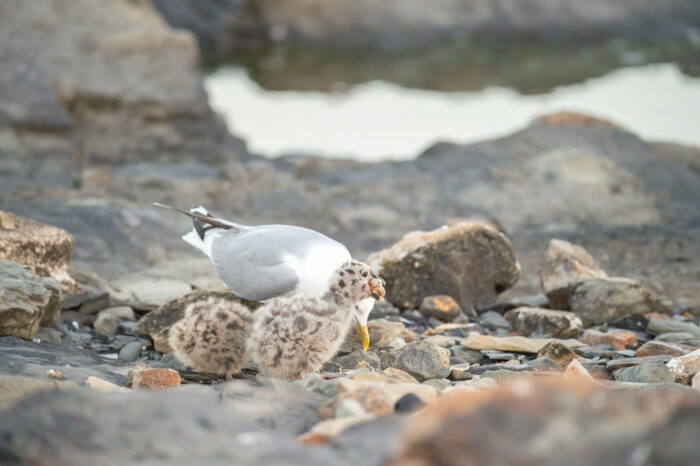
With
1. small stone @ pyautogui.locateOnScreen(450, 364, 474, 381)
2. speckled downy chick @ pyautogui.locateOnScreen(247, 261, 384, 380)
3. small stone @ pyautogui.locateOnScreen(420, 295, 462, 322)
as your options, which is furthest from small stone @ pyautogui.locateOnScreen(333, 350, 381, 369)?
small stone @ pyautogui.locateOnScreen(420, 295, 462, 322)

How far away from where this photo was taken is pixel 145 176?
Answer: 8.34m

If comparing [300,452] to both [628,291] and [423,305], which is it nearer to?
[423,305]

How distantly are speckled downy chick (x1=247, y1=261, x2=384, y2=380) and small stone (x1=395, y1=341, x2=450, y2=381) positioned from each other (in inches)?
13.5

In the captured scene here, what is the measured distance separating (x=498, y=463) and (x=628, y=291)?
12.9 ft

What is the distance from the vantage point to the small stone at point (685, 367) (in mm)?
3820

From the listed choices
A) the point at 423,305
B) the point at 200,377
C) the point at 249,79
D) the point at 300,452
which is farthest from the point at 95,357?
the point at 249,79

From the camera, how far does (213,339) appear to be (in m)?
3.98

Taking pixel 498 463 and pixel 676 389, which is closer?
pixel 498 463

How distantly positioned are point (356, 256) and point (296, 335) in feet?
10.6

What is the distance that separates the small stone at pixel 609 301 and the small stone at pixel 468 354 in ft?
3.89

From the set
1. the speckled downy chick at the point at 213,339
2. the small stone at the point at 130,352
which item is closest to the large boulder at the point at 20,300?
the small stone at the point at 130,352

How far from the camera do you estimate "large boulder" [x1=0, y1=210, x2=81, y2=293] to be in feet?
16.0

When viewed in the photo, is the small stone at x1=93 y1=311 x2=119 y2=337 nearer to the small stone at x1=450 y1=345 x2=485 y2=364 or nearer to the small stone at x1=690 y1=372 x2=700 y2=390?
the small stone at x1=450 y1=345 x2=485 y2=364

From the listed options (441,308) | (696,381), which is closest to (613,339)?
(441,308)
